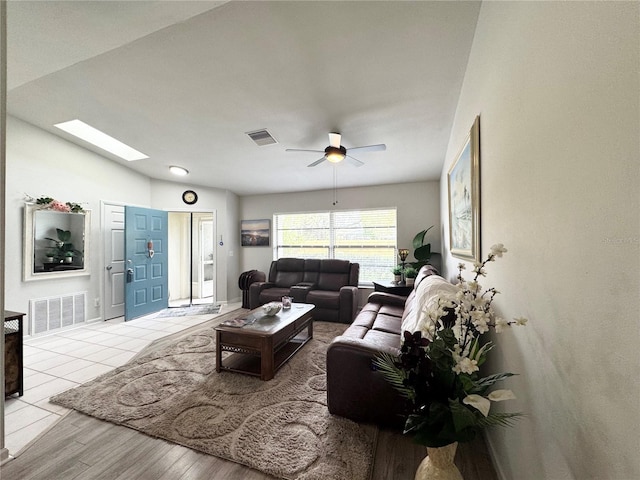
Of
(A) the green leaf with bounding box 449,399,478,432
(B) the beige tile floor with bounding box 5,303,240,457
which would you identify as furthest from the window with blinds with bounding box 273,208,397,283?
(A) the green leaf with bounding box 449,399,478,432

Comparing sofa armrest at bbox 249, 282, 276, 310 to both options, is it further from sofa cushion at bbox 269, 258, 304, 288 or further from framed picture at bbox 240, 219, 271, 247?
framed picture at bbox 240, 219, 271, 247

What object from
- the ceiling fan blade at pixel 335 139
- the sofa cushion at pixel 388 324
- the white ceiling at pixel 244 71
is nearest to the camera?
the white ceiling at pixel 244 71

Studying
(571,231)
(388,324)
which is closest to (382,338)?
(388,324)

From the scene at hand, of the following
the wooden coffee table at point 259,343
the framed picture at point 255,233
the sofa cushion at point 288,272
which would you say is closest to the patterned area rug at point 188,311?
the sofa cushion at point 288,272

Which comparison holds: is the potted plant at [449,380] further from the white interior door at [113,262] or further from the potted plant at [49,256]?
the white interior door at [113,262]

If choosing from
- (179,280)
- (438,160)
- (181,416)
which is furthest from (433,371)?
(179,280)

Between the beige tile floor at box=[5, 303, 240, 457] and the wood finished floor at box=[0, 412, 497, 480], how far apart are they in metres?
0.20

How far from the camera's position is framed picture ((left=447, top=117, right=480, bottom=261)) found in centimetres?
175

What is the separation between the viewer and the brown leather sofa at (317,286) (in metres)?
4.31

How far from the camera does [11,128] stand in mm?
3316

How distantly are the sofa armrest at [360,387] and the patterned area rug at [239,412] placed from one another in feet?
0.34

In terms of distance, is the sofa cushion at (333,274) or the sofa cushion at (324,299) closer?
the sofa cushion at (324,299)

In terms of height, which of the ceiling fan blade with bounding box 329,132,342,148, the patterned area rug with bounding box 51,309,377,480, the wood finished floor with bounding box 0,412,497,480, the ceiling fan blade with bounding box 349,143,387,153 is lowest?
the wood finished floor with bounding box 0,412,497,480

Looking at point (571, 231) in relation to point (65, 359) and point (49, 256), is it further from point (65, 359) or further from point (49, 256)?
point (49, 256)
